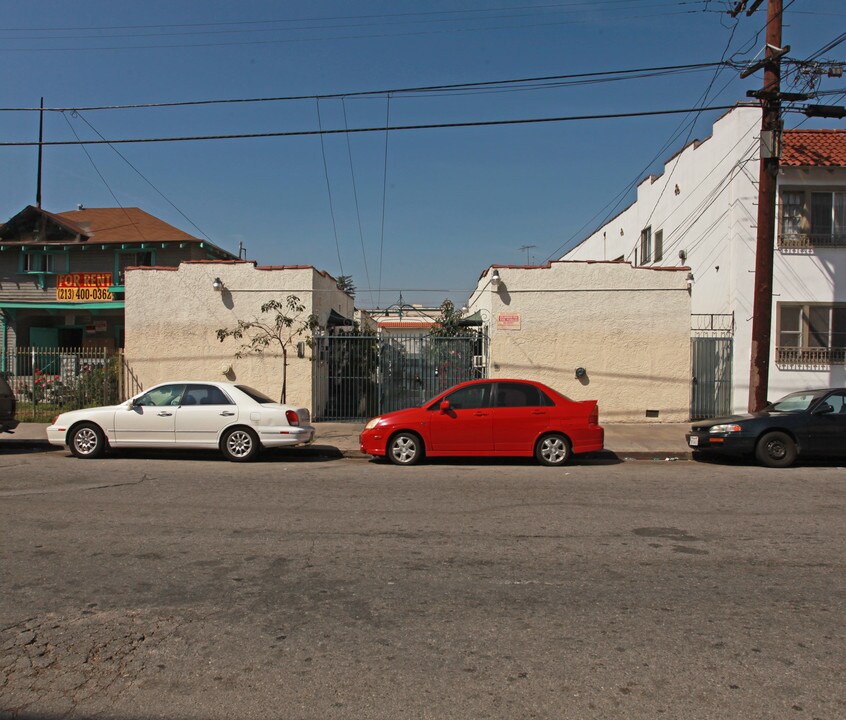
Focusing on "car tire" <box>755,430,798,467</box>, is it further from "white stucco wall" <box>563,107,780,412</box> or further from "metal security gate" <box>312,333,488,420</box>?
"metal security gate" <box>312,333,488,420</box>

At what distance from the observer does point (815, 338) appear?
1664cm

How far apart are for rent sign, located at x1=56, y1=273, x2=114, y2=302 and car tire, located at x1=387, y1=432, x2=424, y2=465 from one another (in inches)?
594

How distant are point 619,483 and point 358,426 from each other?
24.7ft

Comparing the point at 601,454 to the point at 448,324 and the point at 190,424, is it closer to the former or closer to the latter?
the point at 448,324

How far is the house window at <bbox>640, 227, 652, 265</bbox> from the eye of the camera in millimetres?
23022

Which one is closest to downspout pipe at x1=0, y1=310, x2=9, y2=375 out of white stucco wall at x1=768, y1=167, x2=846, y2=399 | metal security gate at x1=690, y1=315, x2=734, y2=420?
metal security gate at x1=690, y1=315, x2=734, y2=420

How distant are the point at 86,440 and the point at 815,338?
638 inches

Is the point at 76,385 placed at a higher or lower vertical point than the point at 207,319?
lower

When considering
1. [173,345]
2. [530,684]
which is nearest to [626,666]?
[530,684]

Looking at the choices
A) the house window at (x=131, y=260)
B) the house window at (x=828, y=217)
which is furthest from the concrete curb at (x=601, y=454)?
the house window at (x=131, y=260)

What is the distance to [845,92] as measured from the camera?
1288 centimetres

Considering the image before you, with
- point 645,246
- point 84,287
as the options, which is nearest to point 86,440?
point 84,287

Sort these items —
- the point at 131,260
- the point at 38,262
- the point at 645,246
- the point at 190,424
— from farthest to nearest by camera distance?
the point at 645,246 < the point at 38,262 < the point at 131,260 < the point at 190,424

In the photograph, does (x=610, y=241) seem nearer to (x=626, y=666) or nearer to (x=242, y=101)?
(x=242, y=101)
